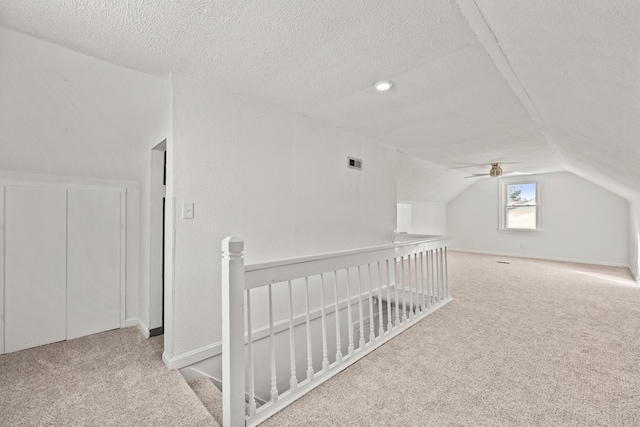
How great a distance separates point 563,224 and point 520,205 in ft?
3.14

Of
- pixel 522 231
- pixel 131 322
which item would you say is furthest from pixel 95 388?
pixel 522 231

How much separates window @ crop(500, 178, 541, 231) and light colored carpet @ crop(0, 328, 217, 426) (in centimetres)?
811

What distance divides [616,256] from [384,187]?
5.85 meters

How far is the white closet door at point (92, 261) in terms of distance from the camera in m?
2.56

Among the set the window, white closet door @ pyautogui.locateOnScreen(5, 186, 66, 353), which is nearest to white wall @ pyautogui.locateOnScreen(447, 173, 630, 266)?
the window

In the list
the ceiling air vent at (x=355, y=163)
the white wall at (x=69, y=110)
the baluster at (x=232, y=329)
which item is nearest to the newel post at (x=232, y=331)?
the baluster at (x=232, y=329)

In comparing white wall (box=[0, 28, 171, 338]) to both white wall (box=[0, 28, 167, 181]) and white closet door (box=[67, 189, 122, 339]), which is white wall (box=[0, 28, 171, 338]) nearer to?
white wall (box=[0, 28, 167, 181])

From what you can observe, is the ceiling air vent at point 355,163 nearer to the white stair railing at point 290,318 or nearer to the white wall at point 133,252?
the white stair railing at point 290,318

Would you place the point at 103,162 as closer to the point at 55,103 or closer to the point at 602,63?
the point at 55,103

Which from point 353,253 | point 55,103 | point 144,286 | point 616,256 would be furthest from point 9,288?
point 616,256

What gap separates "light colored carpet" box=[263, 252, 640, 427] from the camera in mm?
1571

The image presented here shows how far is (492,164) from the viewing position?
5.50 m

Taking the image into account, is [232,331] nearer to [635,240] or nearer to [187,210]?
[187,210]

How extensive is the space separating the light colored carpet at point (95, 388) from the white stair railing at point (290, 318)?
0.36 m
